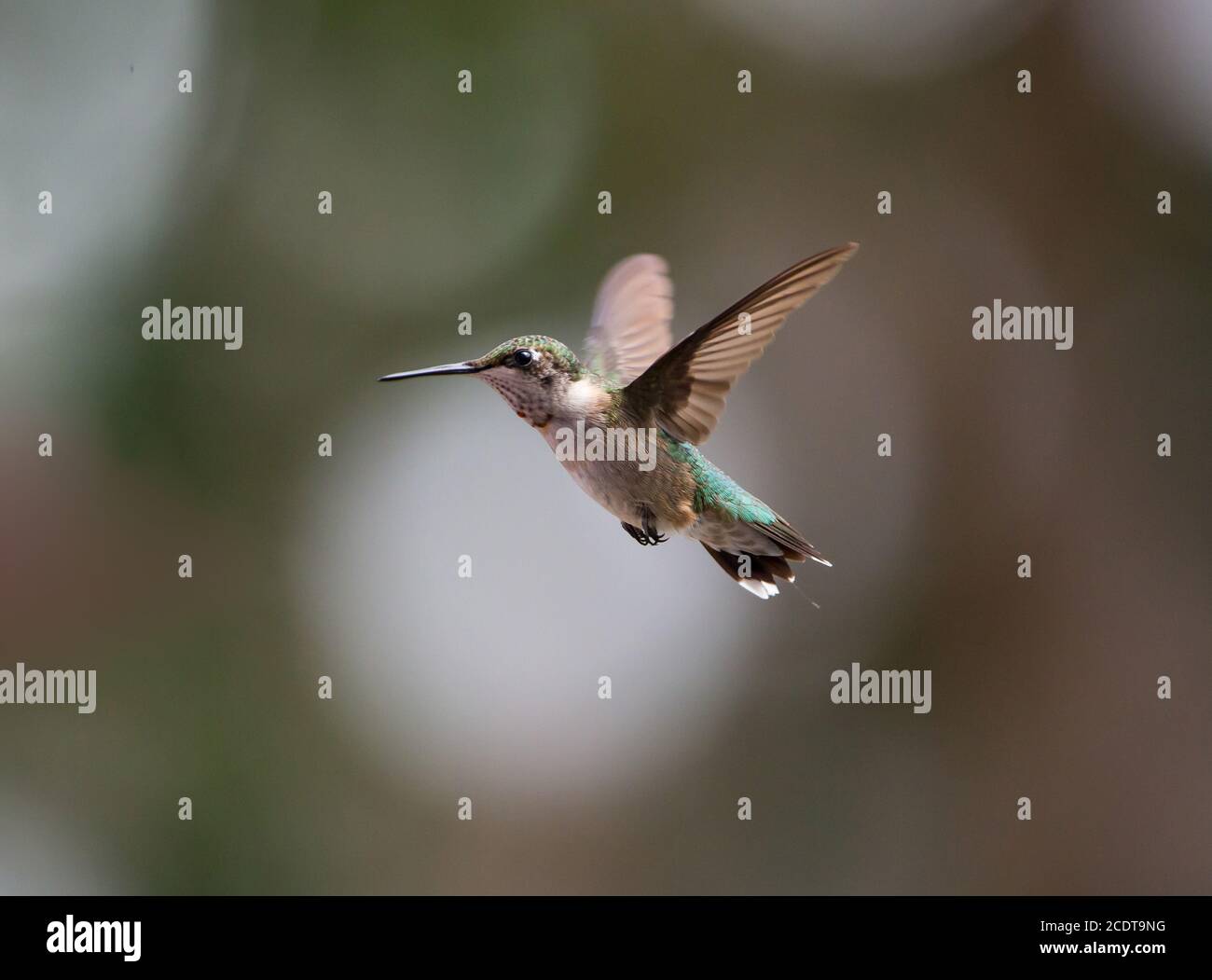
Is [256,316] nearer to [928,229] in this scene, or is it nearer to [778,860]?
[928,229]

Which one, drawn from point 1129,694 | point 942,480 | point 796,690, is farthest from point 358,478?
point 1129,694

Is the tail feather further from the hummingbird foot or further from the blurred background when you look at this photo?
the blurred background

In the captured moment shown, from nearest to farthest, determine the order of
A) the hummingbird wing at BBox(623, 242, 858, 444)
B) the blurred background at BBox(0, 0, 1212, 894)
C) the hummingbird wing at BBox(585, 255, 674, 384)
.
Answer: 1. the hummingbird wing at BBox(623, 242, 858, 444)
2. the hummingbird wing at BBox(585, 255, 674, 384)
3. the blurred background at BBox(0, 0, 1212, 894)

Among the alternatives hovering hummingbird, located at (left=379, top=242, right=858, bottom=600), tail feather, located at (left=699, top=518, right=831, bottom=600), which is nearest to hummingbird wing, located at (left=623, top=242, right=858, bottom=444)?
hovering hummingbird, located at (left=379, top=242, right=858, bottom=600)

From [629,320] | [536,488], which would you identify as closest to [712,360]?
[629,320]

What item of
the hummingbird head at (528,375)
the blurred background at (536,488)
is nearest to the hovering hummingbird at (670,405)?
the hummingbird head at (528,375)

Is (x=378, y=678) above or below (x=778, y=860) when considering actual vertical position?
above
